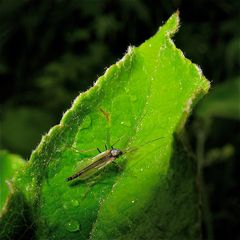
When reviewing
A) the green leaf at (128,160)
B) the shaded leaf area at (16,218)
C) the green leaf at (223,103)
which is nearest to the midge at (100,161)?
the green leaf at (128,160)

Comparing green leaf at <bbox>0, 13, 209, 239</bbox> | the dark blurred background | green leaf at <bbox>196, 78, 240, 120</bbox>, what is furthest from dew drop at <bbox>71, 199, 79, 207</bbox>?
the dark blurred background

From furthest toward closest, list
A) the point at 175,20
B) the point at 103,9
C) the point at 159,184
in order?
the point at 103,9
the point at 175,20
the point at 159,184

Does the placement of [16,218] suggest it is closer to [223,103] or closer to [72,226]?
[72,226]

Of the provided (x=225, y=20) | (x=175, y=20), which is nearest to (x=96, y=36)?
(x=225, y=20)

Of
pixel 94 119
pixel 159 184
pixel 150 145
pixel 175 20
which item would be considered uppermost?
pixel 175 20

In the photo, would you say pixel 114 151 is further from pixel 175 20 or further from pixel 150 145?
pixel 175 20

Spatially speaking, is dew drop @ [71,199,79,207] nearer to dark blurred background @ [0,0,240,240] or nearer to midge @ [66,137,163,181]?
midge @ [66,137,163,181]

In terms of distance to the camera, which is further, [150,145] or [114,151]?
[114,151]
